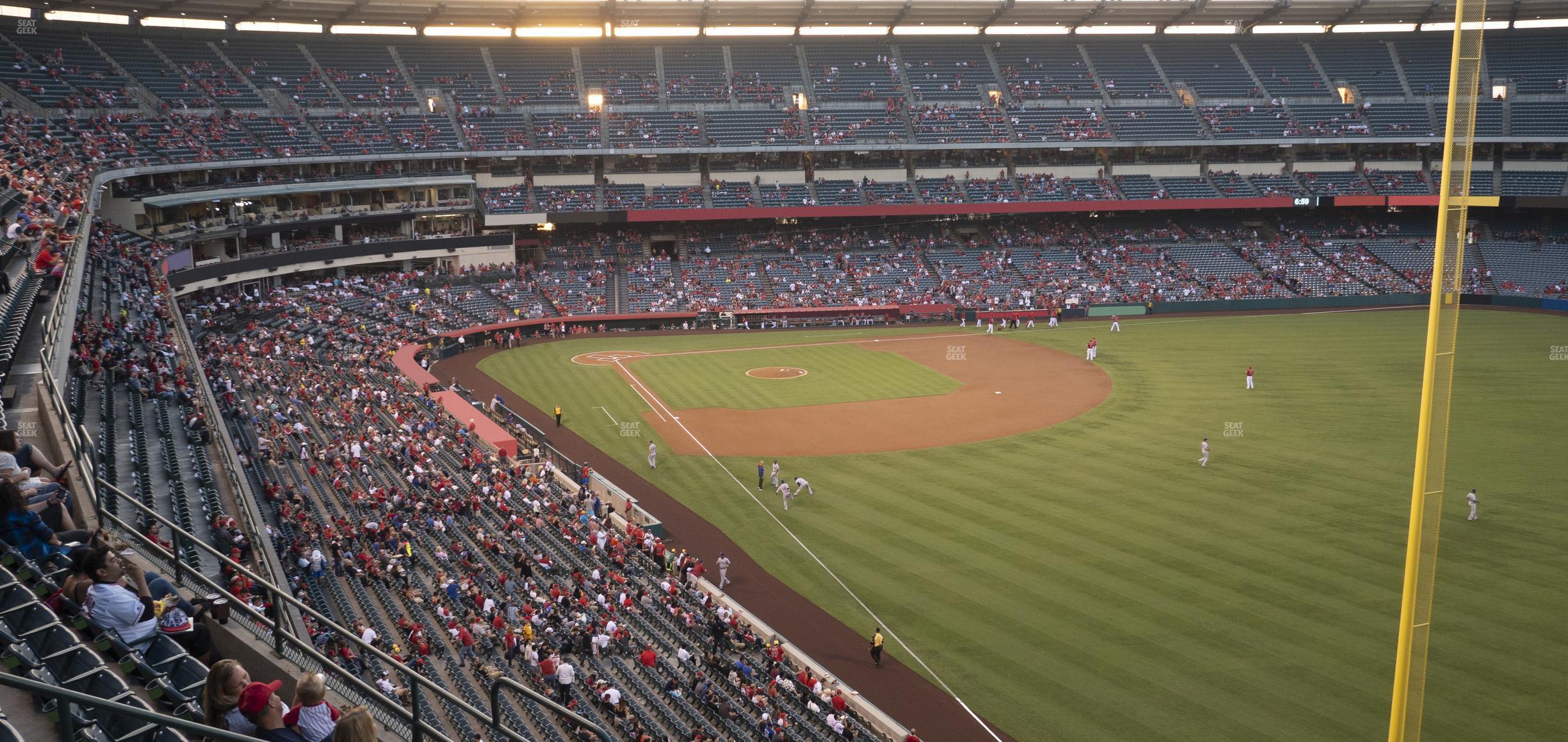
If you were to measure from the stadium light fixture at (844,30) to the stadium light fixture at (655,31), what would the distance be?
7924 millimetres

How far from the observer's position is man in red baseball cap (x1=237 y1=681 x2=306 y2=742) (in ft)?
19.3

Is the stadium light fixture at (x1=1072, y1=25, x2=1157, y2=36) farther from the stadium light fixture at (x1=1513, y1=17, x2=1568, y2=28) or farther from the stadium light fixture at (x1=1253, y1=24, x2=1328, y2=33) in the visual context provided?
the stadium light fixture at (x1=1513, y1=17, x2=1568, y2=28)

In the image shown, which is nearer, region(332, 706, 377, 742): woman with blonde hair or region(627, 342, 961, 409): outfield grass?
region(332, 706, 377, 742): woman with blonde hair

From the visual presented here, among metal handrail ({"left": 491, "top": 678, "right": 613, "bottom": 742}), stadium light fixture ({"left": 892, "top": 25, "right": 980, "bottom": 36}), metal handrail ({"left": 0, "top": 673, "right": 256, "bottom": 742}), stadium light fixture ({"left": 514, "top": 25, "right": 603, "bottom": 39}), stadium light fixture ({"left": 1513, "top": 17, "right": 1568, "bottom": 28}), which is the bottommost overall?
metal handrail ({"left": 491, "top": 678, "right": 613, "bottom": 742})

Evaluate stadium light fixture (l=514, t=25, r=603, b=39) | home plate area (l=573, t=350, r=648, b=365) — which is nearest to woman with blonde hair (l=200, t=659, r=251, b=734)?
home plate area (l=573, t=350, r=648, b=365)

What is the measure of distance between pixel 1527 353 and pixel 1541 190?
1186 inches

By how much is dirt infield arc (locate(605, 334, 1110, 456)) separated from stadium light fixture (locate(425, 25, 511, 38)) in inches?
1278

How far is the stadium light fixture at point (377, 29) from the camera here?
6719cm

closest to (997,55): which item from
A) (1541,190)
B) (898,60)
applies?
(898,60)

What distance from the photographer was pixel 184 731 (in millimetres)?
6434

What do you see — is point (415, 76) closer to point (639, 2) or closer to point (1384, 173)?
point (639, 2)

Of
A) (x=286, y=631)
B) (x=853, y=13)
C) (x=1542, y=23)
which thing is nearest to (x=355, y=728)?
(x=286, y=631)

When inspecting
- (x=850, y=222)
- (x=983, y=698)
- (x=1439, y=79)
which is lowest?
(x=983, y=698)

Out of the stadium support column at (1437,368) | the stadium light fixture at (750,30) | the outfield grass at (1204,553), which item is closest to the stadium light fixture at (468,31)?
the stadium light fixture at (750,30)
